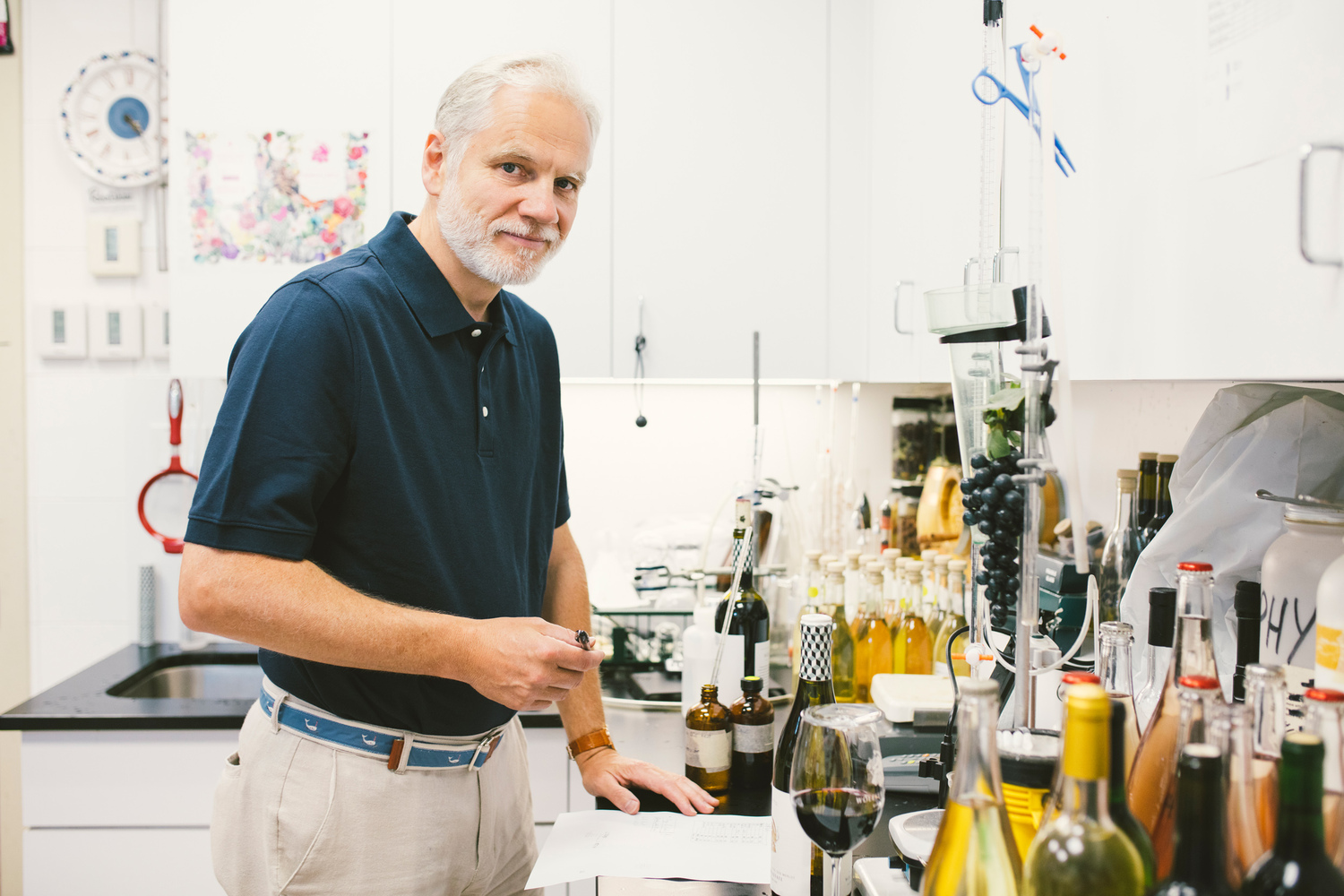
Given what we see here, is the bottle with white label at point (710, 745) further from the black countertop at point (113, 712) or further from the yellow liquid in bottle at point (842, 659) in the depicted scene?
the black countertop at point (113, 712)

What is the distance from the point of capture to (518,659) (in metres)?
1.10

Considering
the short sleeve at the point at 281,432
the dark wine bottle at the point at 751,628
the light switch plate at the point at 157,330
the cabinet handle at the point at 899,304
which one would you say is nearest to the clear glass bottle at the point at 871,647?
the dark wine bottle at the point at 751,628

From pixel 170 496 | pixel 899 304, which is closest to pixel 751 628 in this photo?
pixel 899 304

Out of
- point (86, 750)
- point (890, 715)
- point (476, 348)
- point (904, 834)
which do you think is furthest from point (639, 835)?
point (86, 750)

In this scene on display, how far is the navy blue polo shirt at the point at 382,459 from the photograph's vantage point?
3.66ft

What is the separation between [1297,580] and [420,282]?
3.55 ft

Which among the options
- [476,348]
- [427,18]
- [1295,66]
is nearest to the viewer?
[1295,66]

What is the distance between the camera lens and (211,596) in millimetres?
1097

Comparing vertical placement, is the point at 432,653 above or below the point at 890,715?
above

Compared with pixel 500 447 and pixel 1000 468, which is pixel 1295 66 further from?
pixel 500 447

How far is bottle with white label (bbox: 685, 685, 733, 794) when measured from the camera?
1373 mm

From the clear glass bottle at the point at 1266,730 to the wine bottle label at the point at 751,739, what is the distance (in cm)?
78

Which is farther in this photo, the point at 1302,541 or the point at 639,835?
the point at 639,835

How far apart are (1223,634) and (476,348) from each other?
39.3 inches
